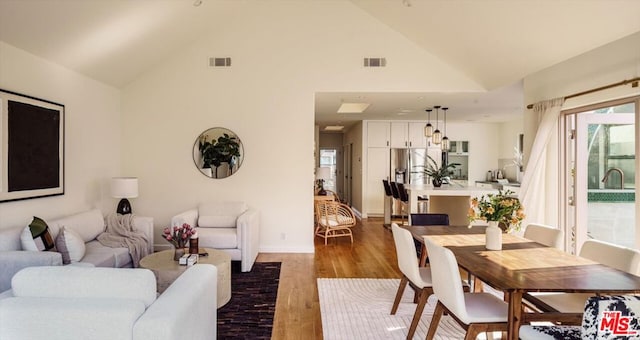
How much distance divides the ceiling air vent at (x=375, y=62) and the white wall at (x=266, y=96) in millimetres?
76

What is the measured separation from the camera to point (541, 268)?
2412 millimetres

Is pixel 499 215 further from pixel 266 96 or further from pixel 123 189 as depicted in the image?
pixel 123 189

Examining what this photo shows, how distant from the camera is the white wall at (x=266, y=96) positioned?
5766 millimetres

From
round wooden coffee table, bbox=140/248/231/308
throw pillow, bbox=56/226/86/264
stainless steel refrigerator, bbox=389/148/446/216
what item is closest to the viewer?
round wooden coffee table, bbox=140/248/231/308

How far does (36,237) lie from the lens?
11.0ft

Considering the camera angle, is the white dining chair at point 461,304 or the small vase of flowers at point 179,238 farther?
the small vase of flowers at point 179,238

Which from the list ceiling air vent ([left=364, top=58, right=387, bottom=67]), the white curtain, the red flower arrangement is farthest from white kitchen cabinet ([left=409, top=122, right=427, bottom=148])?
the red flower arrangement

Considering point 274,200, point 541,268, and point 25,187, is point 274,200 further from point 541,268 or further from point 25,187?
point 541,268

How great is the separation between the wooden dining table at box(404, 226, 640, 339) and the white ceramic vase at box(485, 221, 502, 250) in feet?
0.14

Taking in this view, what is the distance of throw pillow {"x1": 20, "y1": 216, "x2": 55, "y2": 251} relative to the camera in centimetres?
331

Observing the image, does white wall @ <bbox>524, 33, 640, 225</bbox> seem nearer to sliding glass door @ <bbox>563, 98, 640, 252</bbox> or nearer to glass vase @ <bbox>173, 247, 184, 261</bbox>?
sliding glass door @ <bbox>563, 98, 640, 252</bbox>

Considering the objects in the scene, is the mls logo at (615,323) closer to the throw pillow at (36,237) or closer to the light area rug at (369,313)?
the light area rug at (369,313)

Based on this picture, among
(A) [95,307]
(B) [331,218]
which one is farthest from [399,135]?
(A) [95,307]

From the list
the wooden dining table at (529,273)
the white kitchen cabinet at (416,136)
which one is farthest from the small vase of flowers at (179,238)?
the white kitchen cabinet at (416,136)
